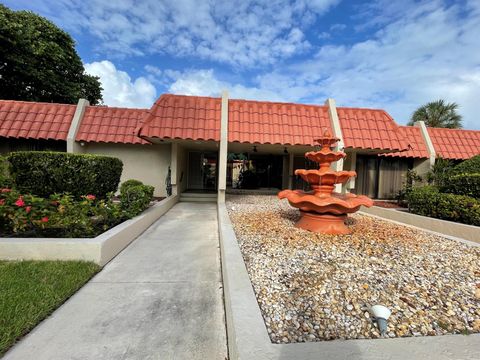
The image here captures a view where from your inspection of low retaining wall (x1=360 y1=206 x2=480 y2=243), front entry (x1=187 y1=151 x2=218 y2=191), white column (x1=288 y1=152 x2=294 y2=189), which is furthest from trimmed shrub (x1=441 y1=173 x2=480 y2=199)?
front entry (x1=187 y1=151 x2=218 y2=191)

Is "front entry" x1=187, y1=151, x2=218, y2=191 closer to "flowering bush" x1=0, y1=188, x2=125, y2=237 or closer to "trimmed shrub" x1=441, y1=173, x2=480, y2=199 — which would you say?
"flowering bush" x1=0, y1=188, x2=125, y2=237

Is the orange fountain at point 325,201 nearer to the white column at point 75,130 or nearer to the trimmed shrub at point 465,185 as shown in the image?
the trimmed shrub at point 465,185

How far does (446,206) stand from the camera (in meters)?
6.85

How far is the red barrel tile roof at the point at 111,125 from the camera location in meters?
11.5

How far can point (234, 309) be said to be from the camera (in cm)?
251

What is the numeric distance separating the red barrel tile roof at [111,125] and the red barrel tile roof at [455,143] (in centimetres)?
1507

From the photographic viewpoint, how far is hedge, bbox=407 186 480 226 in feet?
20.6

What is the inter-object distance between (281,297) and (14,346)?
2656 mm

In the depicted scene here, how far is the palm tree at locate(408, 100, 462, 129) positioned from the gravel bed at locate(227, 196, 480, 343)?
17.4 metres

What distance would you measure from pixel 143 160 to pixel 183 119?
3655 mm

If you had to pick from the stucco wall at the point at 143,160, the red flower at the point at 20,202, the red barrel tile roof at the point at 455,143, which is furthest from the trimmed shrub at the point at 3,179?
the red barrel tile roof at the point at 455,143

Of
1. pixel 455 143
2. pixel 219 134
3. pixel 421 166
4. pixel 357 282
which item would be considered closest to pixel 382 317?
pixel 357 282

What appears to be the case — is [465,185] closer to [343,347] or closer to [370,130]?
[370,130]

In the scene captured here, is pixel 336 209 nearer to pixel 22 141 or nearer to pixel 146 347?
pixel 146 347
